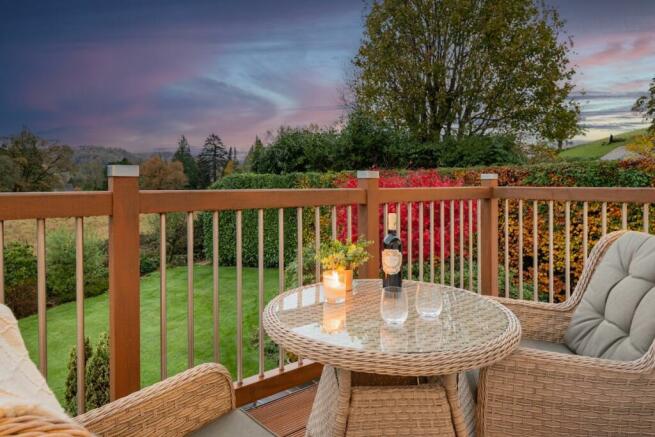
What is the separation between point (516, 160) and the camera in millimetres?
8688

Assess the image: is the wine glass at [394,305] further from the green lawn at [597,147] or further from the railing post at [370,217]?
the green lawn at [597,147]

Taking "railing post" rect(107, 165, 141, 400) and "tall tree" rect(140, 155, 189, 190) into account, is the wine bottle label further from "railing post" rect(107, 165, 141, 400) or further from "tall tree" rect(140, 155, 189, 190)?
"tall tree" rect(140, 155, 189, 190)

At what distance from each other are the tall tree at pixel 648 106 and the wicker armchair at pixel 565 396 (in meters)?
7.80

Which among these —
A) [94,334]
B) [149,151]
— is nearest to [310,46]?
[149,151]

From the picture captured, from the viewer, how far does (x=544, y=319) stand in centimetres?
207

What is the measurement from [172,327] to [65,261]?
1.69 meters

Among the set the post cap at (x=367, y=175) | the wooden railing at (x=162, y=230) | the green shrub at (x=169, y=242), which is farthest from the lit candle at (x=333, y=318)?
the green shrub at (x=169, y=242)

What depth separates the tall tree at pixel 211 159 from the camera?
10.1 m

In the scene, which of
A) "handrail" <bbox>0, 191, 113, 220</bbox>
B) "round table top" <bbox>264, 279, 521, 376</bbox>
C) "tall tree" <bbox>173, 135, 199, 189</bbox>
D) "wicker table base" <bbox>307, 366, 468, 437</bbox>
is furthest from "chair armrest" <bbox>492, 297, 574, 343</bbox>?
"tall tree" <bbox>173, 135, 199, 189</bbox>

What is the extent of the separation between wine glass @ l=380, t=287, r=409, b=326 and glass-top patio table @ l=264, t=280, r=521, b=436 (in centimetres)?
4

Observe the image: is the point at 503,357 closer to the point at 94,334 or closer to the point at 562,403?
the point at 562,403

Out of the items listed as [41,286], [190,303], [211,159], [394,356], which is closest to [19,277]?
[190,303]

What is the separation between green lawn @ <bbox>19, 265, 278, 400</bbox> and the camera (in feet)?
15.7

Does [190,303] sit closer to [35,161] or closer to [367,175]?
[367,175]
